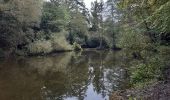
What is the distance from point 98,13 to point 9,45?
34.4 meters

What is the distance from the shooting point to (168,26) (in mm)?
9930

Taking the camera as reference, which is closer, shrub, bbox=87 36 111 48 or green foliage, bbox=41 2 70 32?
green foliage, bbox=41 2 70 32

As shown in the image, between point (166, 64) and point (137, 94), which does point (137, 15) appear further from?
point (137, 94)

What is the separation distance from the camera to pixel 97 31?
2474 inches

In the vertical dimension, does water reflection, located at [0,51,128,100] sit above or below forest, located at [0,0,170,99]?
below

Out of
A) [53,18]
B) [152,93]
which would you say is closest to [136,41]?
[152,93]

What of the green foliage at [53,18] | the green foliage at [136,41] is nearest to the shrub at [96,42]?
the green foliage at [53,18]

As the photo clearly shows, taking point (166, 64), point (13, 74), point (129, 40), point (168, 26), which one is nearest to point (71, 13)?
point (13, 74)

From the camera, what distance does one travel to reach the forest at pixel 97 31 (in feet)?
50.9

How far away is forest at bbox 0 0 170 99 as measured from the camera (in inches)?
611

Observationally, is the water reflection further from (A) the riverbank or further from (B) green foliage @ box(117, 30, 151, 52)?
(A) the riverbank

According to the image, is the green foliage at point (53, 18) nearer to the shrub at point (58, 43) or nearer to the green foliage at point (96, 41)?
the shrub at point (58, 43)

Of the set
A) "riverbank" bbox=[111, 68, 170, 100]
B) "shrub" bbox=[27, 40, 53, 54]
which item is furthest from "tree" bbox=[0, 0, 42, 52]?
"riverbank" bbox=[111, 68, 170, 100]

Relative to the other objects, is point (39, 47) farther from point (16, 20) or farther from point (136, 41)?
point (136, 41)
